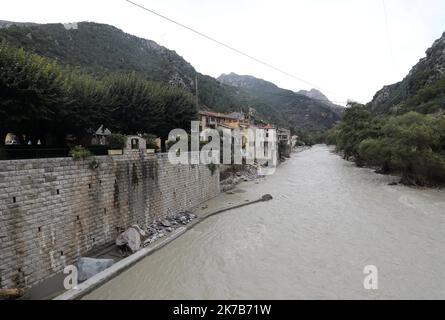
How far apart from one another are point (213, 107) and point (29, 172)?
67.9m

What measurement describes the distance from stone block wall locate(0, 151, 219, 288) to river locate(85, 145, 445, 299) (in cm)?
166

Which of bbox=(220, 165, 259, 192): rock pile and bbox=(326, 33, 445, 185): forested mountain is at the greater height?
bbox=(326, 33, 445, 185): forested mountain

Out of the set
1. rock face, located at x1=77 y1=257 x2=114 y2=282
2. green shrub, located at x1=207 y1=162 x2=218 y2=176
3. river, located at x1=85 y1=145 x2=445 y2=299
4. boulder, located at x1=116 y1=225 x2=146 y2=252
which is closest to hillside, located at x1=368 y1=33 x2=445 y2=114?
green shrub, located at x1=207 y1=162 x2=218 y2=176

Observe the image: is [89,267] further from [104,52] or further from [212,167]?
[104,52]

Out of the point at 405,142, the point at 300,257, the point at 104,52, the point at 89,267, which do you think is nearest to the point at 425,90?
the point at 405,142

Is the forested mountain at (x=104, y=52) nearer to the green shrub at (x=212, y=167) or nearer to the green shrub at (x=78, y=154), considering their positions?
the green shrub at (x=212, y=167)

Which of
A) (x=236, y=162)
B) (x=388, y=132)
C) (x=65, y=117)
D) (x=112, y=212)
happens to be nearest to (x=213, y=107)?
(x=236, y=162)

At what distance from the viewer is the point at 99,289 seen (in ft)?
26.0

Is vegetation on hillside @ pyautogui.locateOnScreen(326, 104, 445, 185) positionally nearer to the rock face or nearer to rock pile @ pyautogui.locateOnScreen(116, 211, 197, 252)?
rock pile @ pyautogui.locateOnScreen(116, 211, 197, 252)

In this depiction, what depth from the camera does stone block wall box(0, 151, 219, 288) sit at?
7.11 metres

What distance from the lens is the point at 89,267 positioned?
339 inches

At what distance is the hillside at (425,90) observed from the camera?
5101cm

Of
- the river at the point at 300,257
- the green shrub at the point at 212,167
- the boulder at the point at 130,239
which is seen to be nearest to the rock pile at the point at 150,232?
the boulder at the point at 130,239
